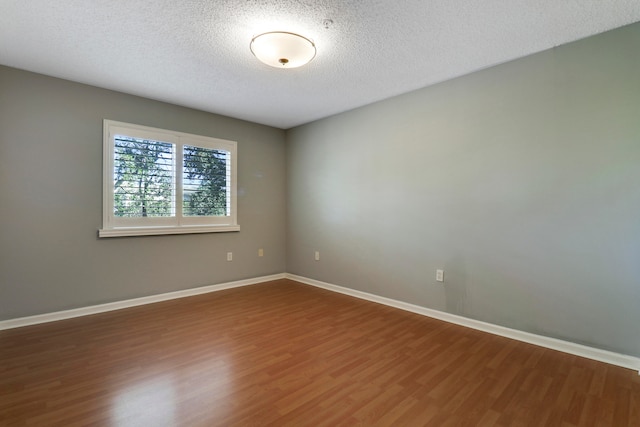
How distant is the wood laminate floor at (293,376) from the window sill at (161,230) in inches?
35.1

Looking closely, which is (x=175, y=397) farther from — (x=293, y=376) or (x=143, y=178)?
(x=143, y=178)

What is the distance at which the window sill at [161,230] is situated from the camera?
128 inches

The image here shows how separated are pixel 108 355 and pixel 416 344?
8.06ft

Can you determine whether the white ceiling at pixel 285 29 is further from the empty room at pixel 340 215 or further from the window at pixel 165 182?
the window at pixel 165 182

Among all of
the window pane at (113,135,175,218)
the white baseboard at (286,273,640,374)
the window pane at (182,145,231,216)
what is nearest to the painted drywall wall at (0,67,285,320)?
the window pane at (113,135,175,218)

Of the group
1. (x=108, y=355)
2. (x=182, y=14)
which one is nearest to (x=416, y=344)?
(x=108, y=355)

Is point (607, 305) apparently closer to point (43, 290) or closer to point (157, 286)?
point (157, 286)

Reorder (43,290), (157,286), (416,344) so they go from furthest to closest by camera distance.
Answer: (157,286)
(43,290)
(416,344)

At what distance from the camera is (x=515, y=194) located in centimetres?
261

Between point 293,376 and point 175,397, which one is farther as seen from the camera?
point 293,376

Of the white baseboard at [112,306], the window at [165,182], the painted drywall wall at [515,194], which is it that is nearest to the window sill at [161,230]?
the window at [165,182]

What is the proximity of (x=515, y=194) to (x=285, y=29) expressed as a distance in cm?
235

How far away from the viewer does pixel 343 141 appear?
4078 mm

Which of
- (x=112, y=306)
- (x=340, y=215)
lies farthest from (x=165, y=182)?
(x=340, y=215)
